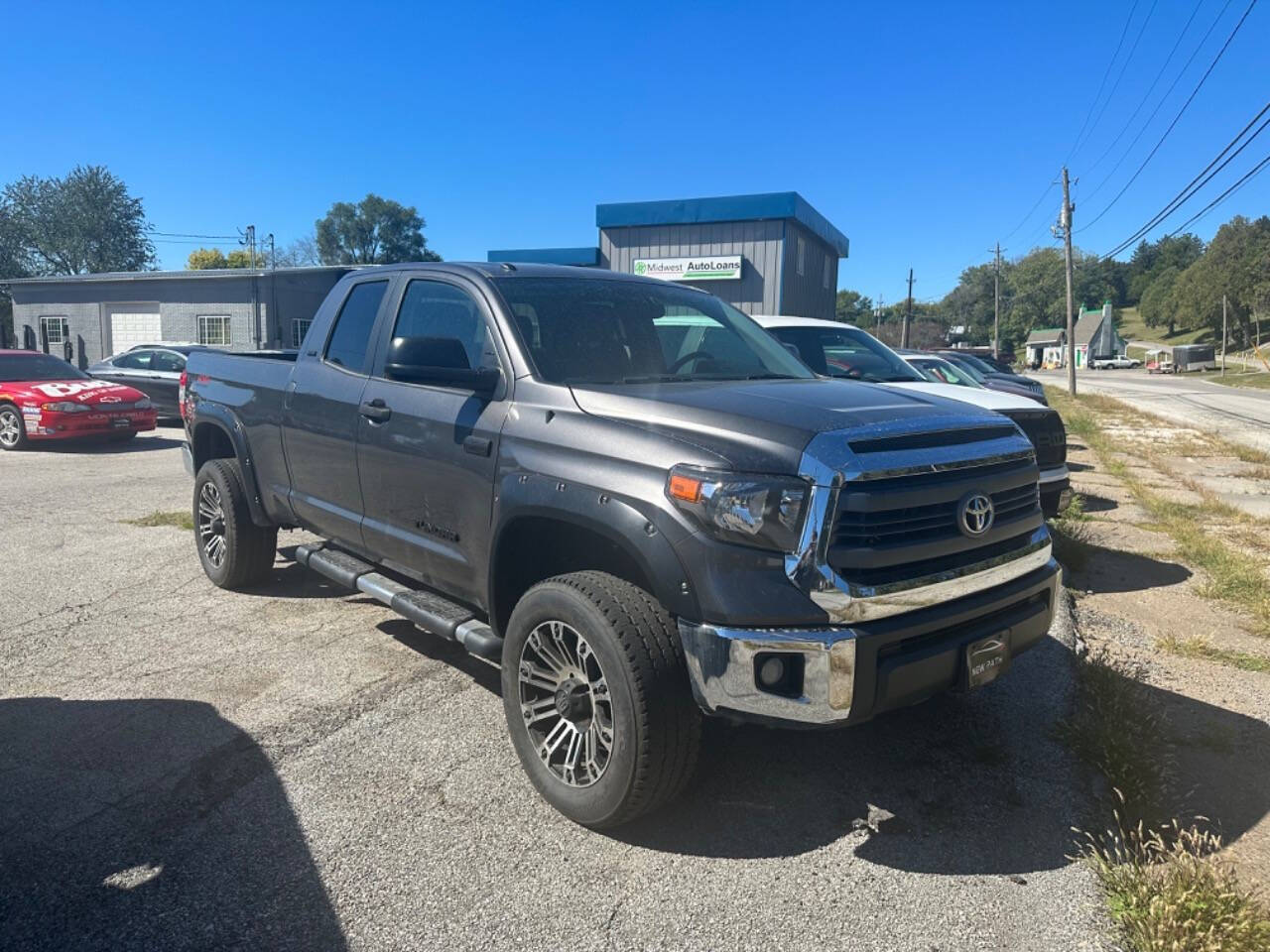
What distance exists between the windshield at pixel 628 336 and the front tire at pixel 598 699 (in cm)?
98

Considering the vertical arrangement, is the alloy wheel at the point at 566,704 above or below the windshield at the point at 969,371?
below

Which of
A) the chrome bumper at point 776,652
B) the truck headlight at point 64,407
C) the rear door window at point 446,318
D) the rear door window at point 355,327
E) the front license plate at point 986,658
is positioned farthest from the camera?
the truck headlight at point 64,407

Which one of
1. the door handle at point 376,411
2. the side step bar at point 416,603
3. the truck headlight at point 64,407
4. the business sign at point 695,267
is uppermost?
the business sign at point 695,267

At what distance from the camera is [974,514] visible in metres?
3.12

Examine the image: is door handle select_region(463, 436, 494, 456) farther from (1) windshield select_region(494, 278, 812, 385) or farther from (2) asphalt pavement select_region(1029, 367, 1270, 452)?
(2) asphalt pavement select_region(1029, 367, 1270, 452)

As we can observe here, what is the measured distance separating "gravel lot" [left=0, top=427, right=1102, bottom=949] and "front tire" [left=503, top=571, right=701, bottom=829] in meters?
0.21

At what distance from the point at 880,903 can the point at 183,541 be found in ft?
21.1

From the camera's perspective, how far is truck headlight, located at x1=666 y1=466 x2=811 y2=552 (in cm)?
277

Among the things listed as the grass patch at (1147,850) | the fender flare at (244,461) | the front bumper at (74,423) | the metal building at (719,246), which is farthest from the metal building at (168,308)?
the grass patch at (1147,850)

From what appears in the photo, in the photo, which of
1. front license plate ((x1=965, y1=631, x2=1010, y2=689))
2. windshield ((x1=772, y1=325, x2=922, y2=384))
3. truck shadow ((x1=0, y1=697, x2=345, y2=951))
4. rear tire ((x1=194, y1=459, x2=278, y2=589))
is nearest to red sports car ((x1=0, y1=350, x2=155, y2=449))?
rear tire ((x1=194, y1=459, x2=278, y2=589))

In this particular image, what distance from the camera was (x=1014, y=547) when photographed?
3.38m

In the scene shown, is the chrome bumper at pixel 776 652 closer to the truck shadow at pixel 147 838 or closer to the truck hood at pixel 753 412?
the truck hood at pixel 753 412

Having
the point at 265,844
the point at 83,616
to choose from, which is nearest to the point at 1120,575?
the point at 265,844

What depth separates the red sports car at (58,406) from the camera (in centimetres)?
1294
